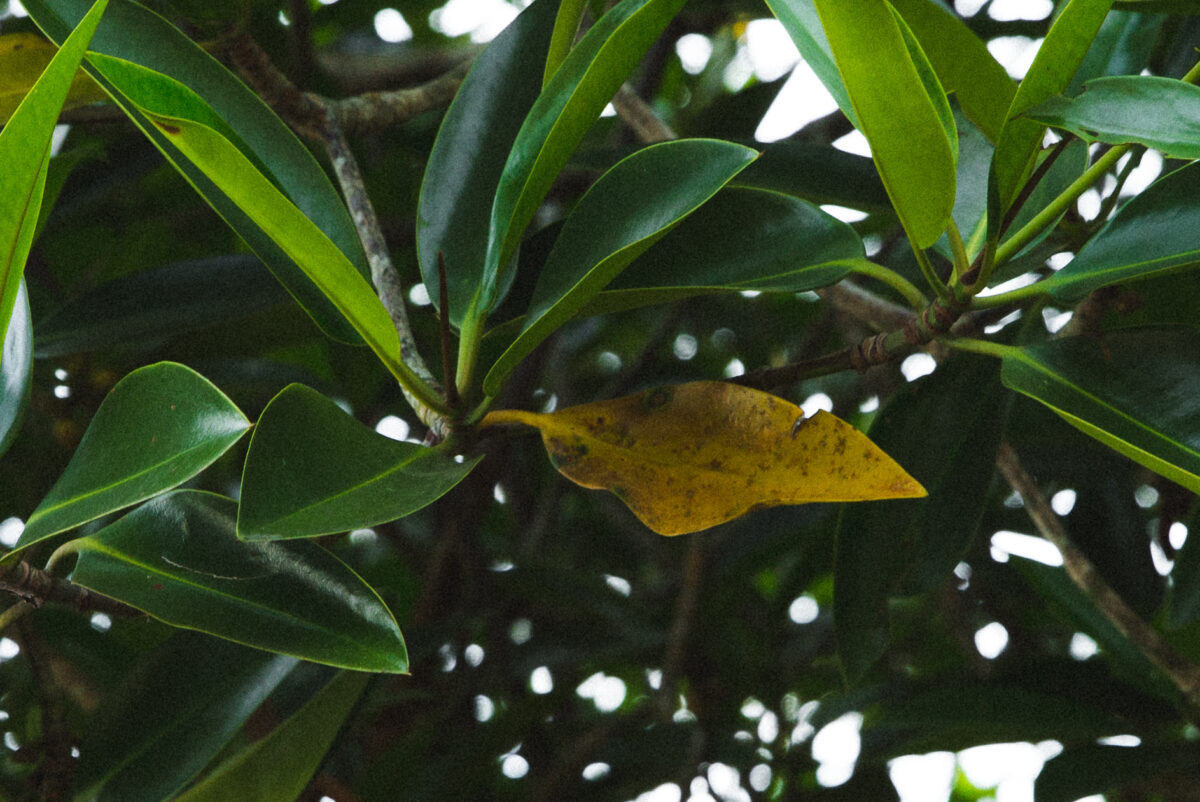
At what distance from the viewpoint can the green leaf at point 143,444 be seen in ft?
1.28

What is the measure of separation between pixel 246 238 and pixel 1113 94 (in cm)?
41

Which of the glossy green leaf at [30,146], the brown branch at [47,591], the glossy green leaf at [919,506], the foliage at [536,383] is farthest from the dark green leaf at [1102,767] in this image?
the glossy green leaf at [30,146]

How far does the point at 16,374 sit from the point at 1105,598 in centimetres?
73

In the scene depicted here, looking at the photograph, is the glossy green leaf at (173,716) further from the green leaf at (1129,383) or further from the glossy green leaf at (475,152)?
the green leaf at (1129,383)

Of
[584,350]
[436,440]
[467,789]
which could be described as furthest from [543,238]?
[584,350]

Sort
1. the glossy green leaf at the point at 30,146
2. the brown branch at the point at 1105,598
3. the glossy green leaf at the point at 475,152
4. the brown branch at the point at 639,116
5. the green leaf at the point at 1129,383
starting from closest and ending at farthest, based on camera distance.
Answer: the glossy green leaf at the point at 30,146 < the green leaf at the point at 1129,383 < the glossy green leaf at the point at 475,152 < the brown branch at the point at 1105,598 < the brown branch at the point at 639,116

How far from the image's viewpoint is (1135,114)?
419mm

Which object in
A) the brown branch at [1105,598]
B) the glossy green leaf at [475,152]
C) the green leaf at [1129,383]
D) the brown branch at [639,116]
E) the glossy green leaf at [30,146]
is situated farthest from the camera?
the brown branch at [639,116]

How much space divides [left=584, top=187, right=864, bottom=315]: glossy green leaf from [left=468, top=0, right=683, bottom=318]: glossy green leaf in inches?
2.2

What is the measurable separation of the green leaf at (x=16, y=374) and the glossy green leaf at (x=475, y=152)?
207mm

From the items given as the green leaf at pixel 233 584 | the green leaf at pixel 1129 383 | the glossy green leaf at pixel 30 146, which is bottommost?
the green leaf at pixel 1129 383

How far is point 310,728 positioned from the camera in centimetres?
59

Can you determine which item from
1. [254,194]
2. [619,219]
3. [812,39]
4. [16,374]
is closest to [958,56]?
[812,39]

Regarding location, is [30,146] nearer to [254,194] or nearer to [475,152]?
[254,194]
